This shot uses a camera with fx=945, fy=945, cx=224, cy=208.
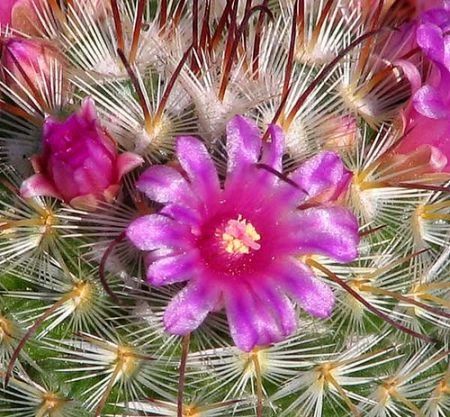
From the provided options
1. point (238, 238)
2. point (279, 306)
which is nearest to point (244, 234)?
point (238, 238)

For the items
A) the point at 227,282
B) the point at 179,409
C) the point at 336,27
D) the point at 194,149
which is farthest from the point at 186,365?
the point at 336,27

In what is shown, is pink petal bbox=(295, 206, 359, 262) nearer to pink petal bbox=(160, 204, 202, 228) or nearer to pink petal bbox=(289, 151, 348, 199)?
pink petal bbox=(289, 151, 348, 199)

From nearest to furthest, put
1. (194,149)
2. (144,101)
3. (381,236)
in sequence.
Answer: (194,149) → (144,101) → (381,236)

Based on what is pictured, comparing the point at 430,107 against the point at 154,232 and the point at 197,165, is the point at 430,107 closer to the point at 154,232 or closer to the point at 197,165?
the point at 197,165

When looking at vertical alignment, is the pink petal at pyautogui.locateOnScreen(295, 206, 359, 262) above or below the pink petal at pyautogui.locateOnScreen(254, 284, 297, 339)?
above

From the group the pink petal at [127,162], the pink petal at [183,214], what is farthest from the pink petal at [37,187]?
the pink petal at [183,214]

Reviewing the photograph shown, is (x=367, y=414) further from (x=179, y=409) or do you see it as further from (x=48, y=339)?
(x=48, y=339)

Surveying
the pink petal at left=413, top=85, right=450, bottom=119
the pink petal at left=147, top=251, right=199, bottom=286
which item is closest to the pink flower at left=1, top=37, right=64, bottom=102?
the pink petal at left=147, top=251, right=199, bottom=286
